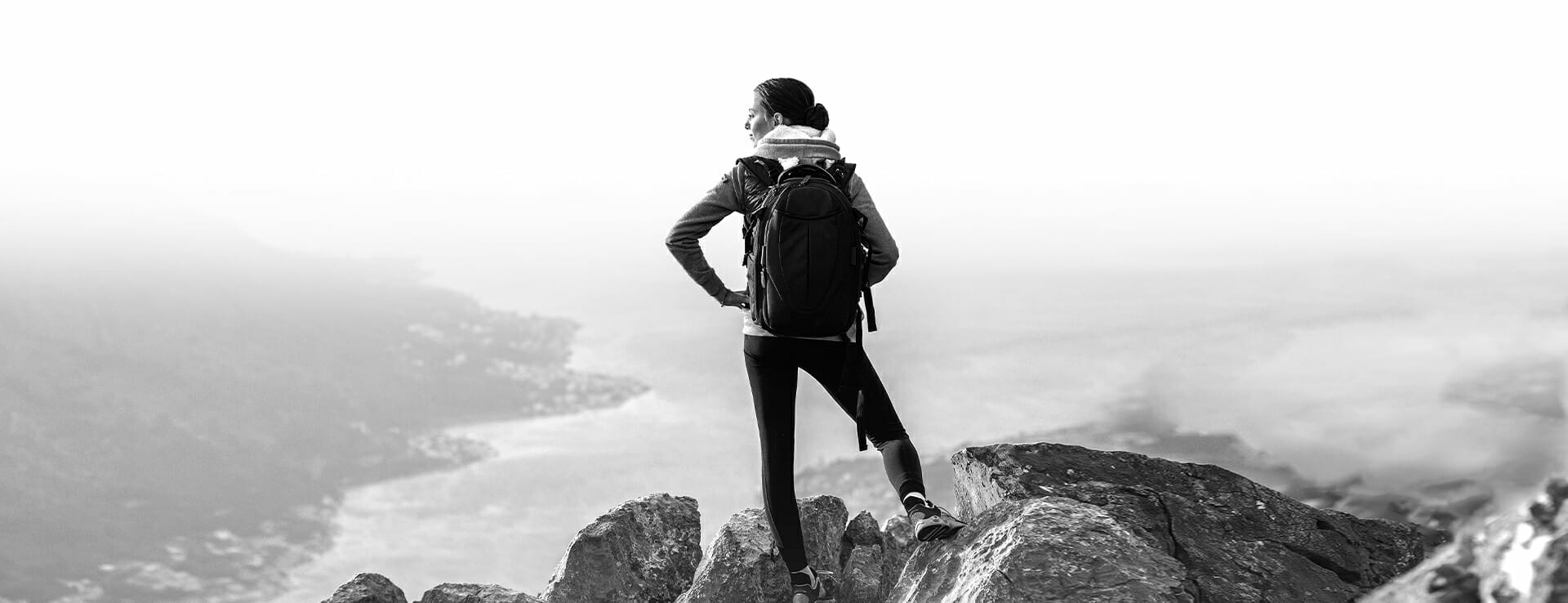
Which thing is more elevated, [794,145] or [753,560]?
[794,145]

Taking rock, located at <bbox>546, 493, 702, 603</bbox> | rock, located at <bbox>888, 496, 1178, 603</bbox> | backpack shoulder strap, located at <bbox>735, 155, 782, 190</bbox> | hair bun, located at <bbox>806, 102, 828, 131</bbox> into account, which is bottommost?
rock, located at <bbox>888, 496, 1178, 603</bbox>

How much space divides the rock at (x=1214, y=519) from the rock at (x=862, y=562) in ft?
3.51

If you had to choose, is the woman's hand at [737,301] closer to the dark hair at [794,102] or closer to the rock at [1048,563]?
the dark hair at [794,102]

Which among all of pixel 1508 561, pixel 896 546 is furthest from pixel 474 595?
pixel 1508 561

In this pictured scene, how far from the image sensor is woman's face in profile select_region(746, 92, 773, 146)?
23.3 feet

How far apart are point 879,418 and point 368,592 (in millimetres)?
6115

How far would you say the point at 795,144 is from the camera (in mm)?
6898

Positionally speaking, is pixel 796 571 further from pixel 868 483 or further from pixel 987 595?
pixel 868 483

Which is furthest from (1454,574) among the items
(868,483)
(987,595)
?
(868,483)

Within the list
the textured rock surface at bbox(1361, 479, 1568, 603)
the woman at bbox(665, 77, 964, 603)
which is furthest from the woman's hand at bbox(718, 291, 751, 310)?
the textured rock surface at bbox(1361, 479, 1568, 603)

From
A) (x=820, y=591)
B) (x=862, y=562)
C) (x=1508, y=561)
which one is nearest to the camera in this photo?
(x=1508, y=561)

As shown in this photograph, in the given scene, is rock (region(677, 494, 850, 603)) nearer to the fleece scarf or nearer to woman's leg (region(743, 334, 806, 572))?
woman's leg (region(743, 334, 806, 572))

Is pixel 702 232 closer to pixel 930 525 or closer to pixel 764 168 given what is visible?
pixel 764 168

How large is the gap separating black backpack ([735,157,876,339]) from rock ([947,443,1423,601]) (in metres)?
2.49
